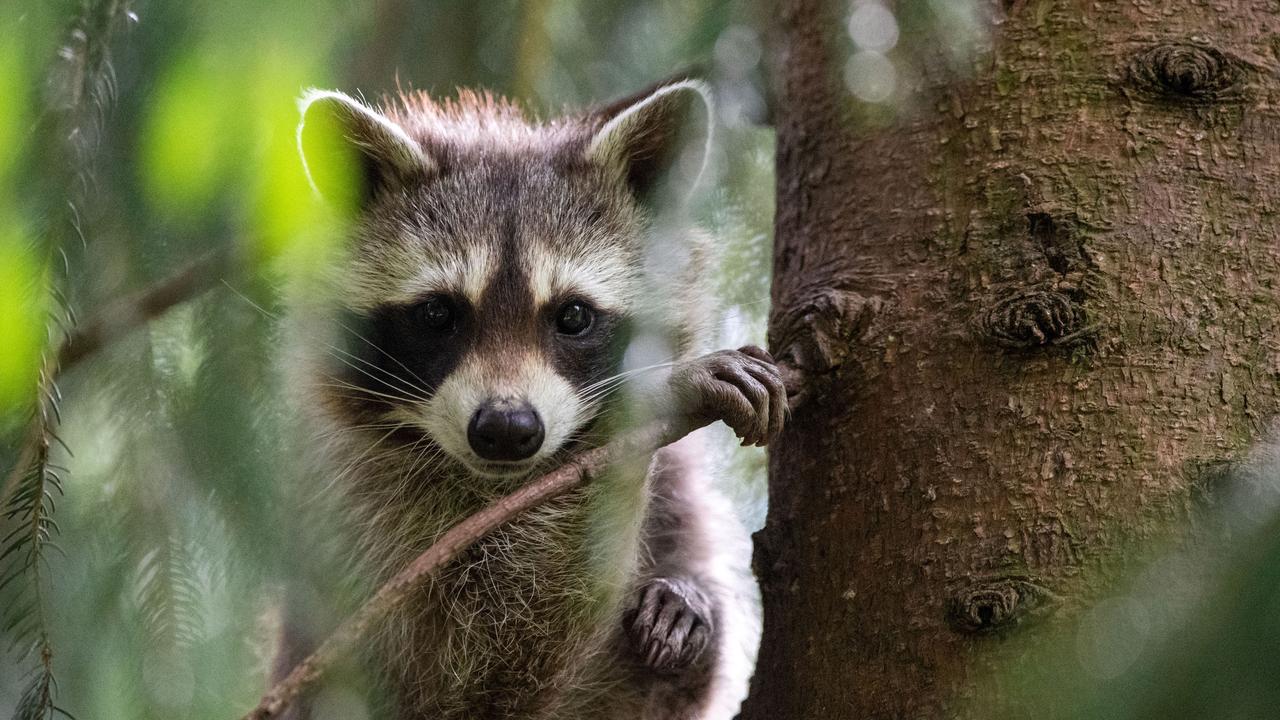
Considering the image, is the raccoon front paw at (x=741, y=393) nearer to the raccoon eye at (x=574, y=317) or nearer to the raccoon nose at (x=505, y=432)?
the raccoon nose at (x=505, y=432)

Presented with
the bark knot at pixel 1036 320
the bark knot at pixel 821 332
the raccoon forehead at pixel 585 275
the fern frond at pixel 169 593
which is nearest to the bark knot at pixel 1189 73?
the bark knot at pixel 1036 320

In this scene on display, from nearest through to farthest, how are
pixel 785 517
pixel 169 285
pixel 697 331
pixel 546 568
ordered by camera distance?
pixel 169 285 → pixel 785 517 → pixel 546 568 → pixel 697 331

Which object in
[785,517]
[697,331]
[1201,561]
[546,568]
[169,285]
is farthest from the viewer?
[697,331]

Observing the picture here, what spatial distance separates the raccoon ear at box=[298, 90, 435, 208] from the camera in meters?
2.69

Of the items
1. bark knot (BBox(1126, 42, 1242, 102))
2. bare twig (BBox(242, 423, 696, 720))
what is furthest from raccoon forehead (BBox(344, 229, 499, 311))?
bark knot (BBox(1126, 42, 1242, 102))

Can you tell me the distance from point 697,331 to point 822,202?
2.38 feet

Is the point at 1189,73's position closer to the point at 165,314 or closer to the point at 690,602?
the point at 690,602

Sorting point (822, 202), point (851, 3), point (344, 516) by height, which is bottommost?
point (344, 516)

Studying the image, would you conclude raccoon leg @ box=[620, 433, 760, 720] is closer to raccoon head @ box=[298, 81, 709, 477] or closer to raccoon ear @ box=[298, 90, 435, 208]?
raccoon head @ box=[298, 81, 709, 477]

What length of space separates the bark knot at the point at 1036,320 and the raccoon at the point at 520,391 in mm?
683

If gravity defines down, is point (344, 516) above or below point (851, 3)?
below

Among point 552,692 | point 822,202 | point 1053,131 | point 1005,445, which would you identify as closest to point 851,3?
point 822,202

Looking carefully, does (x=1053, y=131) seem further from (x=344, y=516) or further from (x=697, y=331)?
(x=344, y=516)

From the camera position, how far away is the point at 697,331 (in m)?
3.10
